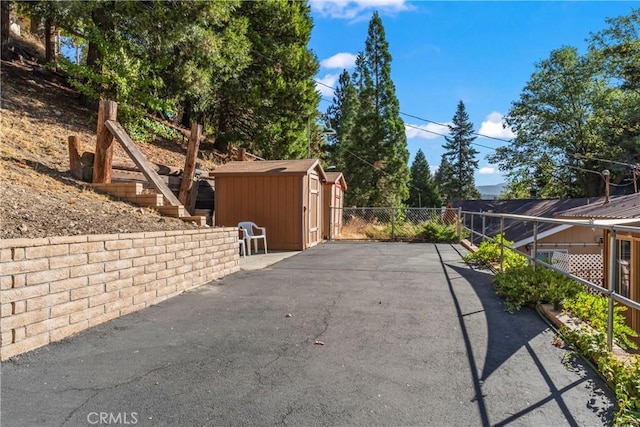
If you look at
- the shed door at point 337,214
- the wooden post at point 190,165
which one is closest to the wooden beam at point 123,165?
the wooden post at point 190,165

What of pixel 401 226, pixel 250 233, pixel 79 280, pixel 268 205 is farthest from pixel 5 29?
pixel 401 226

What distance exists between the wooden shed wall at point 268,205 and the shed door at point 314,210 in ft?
2.66

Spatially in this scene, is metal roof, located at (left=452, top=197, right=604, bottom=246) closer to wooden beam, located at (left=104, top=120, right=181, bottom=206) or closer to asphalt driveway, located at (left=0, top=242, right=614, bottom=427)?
wooden beam, located at (left=104, top=120, right=181, bottom=206)

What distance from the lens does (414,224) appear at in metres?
14.9

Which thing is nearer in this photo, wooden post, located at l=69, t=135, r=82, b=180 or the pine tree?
wooden post, located at l=69, t=135, r=82, b=180

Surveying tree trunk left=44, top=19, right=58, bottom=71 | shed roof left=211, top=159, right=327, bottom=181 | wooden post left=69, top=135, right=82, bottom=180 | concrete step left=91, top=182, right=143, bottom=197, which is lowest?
concrete step left=91, top=182, right=143, bottom=197

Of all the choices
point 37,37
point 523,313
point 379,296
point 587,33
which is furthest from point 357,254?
point 587,33

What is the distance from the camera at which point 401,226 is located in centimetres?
1442

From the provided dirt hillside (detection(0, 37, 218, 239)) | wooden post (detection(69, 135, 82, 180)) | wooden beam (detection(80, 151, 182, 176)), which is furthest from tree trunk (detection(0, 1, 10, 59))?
wooden post (detection(69, 135, 82, 180))

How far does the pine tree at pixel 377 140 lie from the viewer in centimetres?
2573

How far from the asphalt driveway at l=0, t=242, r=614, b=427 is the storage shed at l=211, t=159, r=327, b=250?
5.56 metres

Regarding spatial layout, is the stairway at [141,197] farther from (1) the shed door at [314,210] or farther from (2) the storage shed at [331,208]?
(2) the storage shed at [331,208]

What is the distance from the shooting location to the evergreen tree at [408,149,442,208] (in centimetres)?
4709

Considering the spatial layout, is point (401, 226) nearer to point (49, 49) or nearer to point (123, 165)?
point (123, 165)
